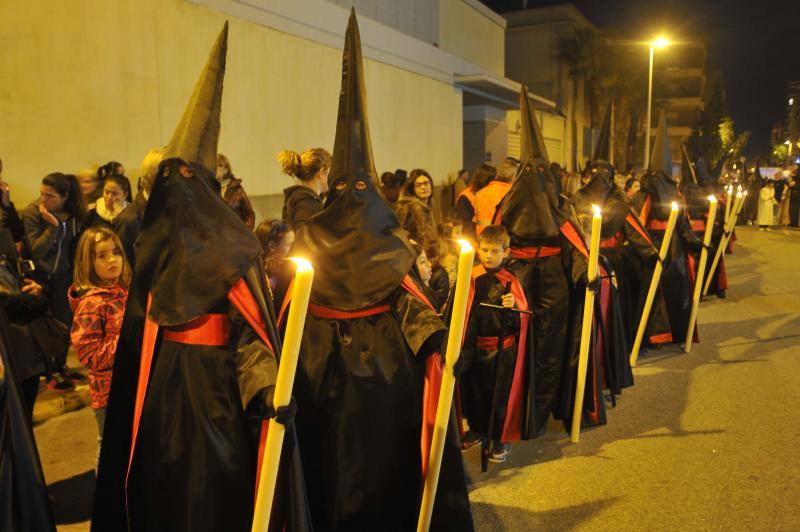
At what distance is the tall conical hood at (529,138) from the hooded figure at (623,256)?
1.40m

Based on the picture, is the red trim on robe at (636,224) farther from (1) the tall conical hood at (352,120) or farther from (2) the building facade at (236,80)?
(2) the building facade at (236,80)

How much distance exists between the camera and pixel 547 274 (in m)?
5.39

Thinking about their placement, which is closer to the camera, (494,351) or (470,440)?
(494,351)

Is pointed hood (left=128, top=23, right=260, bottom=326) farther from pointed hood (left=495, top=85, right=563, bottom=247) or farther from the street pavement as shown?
pointed hood (left=495, top=85, right=563, bottom=247)

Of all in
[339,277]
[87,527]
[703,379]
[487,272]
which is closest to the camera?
[339,277]

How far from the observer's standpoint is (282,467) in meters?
2.84

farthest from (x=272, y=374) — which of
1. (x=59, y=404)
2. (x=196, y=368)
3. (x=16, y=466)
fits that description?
(x=59, y=404)

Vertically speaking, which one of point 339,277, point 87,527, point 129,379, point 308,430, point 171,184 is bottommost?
point 87,527

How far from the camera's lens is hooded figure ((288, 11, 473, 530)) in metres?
3.21

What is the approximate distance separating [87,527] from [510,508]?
8.66 feet

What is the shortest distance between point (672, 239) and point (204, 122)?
657 centimetres

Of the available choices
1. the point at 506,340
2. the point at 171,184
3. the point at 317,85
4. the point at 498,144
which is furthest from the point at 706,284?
the point at 498,144

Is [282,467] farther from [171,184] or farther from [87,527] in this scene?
[87,527]

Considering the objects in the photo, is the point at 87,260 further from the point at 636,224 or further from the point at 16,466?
the point at 636,224
